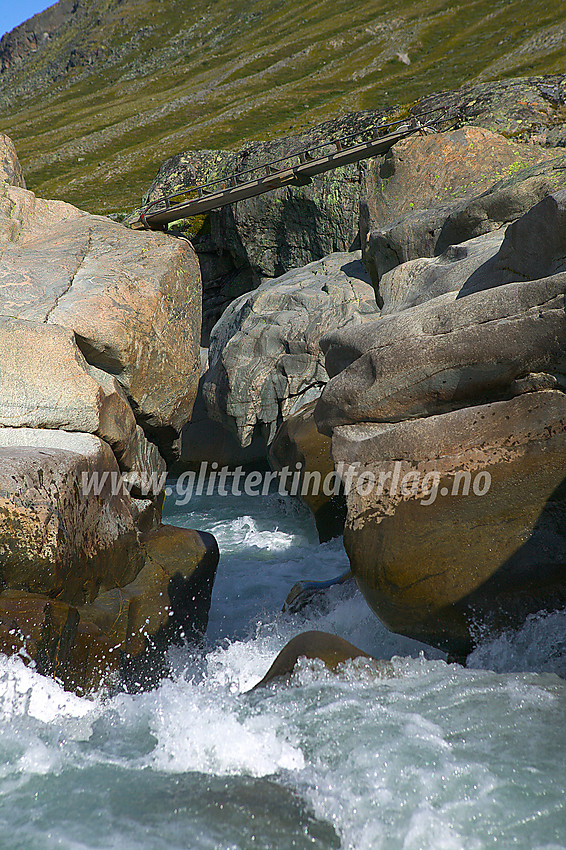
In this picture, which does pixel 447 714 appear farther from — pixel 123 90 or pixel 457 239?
pixel 123 90

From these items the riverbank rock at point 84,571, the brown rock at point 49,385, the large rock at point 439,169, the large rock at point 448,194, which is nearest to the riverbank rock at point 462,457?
the riverbank rock at point 84,571

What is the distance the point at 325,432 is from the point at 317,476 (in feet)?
13.5

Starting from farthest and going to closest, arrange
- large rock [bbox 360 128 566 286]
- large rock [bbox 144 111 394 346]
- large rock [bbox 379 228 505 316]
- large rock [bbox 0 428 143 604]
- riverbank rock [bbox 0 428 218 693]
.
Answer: large rock [bbox 144 111 394 346], large rock [bbox 360 128 566 286], large rock [bbox 379 228 505 316], large rock [bbox 0 428 143 604], riverbank rock [bbox 0 428 218 693]

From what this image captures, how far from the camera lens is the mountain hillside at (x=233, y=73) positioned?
6675 centimetres

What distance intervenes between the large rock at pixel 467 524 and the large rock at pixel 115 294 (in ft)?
13.9

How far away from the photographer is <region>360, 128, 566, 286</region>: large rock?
475 inches

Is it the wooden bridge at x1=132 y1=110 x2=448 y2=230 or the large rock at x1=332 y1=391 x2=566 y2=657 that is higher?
the wooden bridge at x1=132 y1=110 x2=448 y2=230

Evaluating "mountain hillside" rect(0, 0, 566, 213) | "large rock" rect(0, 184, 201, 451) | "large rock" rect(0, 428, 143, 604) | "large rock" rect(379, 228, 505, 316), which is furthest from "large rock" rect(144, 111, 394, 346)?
"mountain hillside" rect(0, 0, 566, 213)

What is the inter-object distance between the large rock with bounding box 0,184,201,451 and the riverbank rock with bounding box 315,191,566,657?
308cm

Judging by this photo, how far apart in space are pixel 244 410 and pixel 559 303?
1010 centimetres

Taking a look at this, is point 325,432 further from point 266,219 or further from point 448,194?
point 266,219

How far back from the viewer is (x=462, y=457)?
6.75 metres

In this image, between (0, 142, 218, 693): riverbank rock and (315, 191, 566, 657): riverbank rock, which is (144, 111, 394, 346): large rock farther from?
(315, 191, 566, 657): riverbank rock

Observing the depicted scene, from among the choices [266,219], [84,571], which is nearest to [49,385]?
[84,571]
